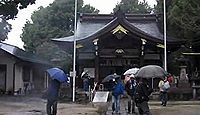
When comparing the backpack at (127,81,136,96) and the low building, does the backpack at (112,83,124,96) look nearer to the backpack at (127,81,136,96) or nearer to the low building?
the backpack at (127,81,136,96)

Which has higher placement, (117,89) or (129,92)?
(117,89)

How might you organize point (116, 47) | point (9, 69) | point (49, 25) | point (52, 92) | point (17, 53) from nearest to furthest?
point (52, 92), point (116, 47), point (9, 69), point (17, 53), point (49, 25)

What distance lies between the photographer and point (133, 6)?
58094mm

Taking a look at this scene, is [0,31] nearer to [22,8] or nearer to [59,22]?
[22,8]

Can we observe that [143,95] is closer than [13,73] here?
Yes

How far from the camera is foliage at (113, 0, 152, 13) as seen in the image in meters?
56.0

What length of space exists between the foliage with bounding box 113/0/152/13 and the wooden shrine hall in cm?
2630

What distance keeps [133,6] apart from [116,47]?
30527 millimetres

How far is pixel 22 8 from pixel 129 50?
9.42 m

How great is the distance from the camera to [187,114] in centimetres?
1648

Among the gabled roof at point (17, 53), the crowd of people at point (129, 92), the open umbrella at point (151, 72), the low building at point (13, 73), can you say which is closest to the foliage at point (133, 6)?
the gabled roof at point (17, 53)

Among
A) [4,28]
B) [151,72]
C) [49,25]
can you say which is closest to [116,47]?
[4,28]

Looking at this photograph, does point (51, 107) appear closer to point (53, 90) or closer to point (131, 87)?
point (53, 90)

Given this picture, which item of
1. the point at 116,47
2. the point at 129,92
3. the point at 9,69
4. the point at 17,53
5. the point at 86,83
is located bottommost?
the point at 129,92
